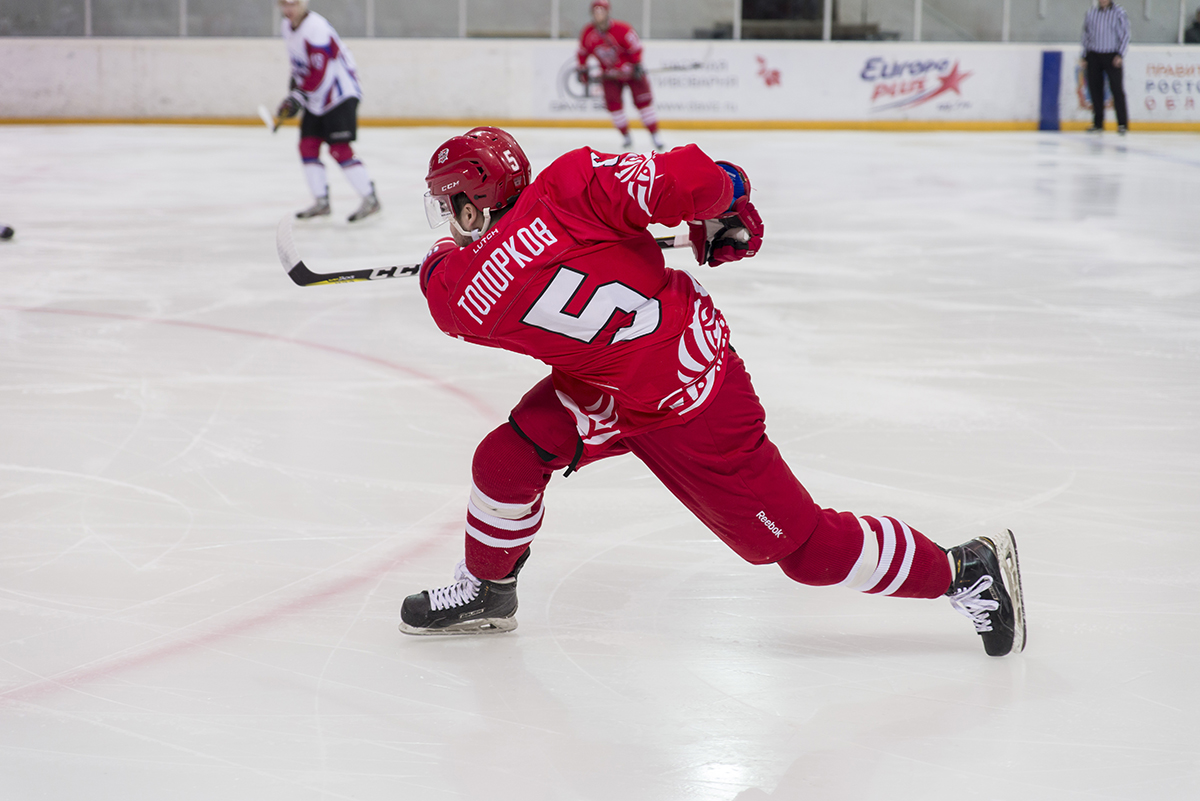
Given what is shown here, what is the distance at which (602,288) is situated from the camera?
1.64 metres

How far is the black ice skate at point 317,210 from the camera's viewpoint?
666 cm

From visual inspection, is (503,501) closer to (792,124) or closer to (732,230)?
(732,230)

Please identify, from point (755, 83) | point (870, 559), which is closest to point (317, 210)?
point (870, 559)

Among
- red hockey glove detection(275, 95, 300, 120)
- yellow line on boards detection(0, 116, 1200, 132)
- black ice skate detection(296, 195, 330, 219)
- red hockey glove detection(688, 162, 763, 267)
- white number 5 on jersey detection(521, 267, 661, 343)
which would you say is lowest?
black ice skate detection(296, 195, 330, 219)

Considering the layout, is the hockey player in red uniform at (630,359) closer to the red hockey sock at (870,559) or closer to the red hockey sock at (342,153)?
the red hockey sock at (870,559)

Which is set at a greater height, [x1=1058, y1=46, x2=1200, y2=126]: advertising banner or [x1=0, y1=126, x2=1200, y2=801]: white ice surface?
[x1=1058, y1=46, x2=1200, y2=126]: advertising banner

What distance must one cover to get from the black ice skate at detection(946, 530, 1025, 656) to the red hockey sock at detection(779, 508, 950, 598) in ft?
0.10

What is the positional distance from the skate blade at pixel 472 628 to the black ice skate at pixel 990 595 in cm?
70

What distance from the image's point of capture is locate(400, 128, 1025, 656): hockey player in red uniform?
1.61 m

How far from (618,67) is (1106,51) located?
5.01m

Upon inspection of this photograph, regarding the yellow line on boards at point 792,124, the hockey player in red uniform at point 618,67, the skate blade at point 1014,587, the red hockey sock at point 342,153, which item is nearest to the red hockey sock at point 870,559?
the skate blade at point 1014,587

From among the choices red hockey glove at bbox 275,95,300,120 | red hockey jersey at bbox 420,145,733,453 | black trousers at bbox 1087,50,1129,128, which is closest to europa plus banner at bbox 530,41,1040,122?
black trousers at bbox 1087,50,1129,128

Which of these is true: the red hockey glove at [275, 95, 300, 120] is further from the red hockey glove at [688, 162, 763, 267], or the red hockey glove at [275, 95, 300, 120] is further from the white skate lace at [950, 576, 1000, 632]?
the white skate lace at [950, 576, 1000, 632]

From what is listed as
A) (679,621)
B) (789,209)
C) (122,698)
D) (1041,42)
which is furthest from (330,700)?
(1041,42)
